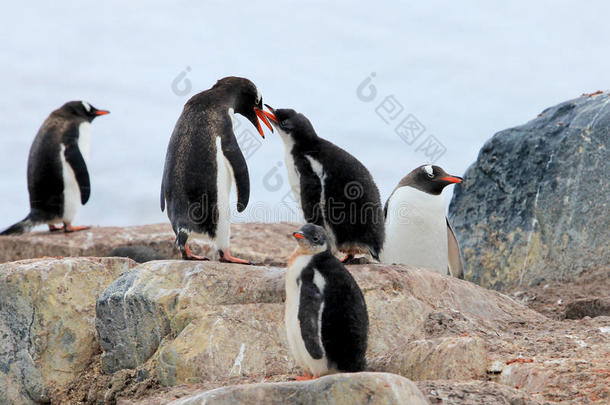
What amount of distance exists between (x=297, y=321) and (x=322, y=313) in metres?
0.15

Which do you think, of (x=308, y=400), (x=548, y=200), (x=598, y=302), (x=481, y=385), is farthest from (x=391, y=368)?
(x=548, y=200)

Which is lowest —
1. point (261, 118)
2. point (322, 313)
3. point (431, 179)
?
point (322, 313)

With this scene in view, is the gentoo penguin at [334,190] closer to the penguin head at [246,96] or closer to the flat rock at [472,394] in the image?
the penguin head at [246,96]

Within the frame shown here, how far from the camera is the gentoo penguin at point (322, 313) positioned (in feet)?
13.1

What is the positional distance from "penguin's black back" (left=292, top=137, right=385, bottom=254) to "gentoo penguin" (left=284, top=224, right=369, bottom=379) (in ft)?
5.06

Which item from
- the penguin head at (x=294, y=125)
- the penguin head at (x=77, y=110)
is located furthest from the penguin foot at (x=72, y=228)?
the penguin head at (x=294, y=125)

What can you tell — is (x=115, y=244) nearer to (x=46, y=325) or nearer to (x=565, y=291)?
(x=46, y=325)

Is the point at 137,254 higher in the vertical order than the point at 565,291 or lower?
higher

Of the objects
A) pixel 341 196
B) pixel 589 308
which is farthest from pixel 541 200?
pixel 341 196

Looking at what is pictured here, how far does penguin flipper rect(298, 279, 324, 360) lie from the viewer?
12.9 feet

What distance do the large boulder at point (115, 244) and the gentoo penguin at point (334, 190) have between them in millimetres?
4791

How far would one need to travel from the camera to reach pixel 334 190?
5.73m

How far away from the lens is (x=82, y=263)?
6.07 metres

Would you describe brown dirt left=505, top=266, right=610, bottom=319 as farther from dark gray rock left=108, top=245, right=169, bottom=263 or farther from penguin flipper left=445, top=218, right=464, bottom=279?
dark gray rock left=108, top=245, right=169, bottom=263
